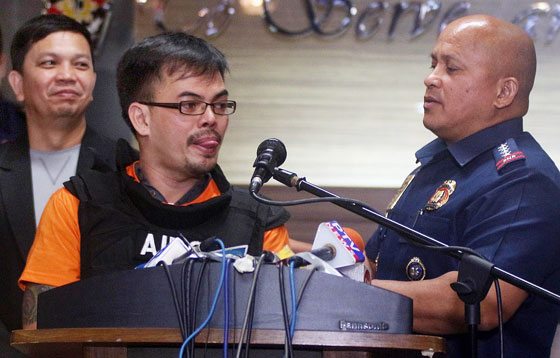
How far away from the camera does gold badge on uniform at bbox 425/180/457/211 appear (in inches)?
122

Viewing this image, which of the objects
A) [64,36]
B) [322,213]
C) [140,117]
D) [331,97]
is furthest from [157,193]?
[331,97]

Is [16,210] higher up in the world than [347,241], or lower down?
higher up

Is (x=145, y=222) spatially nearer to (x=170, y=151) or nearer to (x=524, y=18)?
(x=170, y=151)

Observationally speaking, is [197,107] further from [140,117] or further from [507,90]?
[507,90]

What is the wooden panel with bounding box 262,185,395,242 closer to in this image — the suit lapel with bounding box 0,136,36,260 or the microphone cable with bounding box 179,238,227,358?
the suit lapel with bounding box 0,136,36,260

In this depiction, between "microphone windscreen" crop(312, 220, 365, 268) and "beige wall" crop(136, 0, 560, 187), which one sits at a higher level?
"beige wall" crop(136, 0, 560, 187)

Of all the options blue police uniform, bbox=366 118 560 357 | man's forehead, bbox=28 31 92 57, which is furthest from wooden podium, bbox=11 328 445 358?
man's forehead, bbox=28 31 92 57

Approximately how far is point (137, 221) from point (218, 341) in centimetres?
81

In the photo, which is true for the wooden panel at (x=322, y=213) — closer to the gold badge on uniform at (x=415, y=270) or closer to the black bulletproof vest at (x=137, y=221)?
the gold badge on uniform at (x=415, y=270)

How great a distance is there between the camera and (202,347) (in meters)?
2.21

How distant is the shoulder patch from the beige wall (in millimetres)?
1671

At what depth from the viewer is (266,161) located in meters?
2.40

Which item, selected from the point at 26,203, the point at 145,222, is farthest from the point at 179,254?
the point at 26,203

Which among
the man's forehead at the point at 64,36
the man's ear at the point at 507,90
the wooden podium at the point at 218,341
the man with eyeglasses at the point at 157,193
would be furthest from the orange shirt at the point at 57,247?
the man's forehead at the point at 64,36
